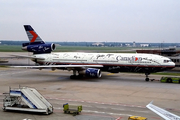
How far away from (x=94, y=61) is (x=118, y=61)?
12.7ft

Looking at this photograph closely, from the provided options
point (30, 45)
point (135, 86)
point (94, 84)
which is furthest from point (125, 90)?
point (30, 45)

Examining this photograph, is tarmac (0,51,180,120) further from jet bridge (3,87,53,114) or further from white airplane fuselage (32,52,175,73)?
white airplane fuselage (32,52,175,73)

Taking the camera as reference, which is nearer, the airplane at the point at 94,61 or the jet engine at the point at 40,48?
the airplane at the point at 94,61

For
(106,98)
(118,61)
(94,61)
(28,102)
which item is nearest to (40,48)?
(94,61)

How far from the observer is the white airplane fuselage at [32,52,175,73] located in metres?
38.0

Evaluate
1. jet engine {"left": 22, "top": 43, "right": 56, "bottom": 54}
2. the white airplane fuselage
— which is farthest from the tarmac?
jet engine {"left": 22, "top": 43, "right": 56, "bottom": 54}

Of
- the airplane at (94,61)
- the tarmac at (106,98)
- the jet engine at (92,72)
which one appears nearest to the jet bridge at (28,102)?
the tarmac at (106,98)

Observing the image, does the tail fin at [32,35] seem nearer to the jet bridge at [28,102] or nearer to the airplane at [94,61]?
the airplane at [94,61]

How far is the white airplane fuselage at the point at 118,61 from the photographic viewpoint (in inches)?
1495

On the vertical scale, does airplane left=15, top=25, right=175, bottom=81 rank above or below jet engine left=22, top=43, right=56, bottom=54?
below

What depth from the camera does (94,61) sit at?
41.2 m

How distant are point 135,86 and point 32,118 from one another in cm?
1793

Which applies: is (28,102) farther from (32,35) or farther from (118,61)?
(32,35)

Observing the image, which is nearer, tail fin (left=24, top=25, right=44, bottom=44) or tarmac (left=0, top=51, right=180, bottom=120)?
tarmac (left=0, top=51, right=180, bottom=120)
